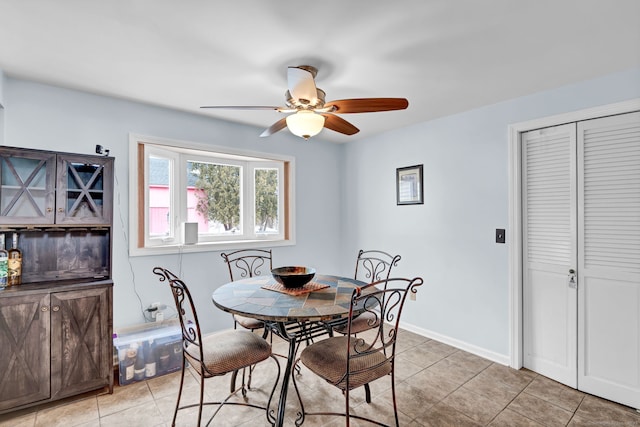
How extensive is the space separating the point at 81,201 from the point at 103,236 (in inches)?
13.5

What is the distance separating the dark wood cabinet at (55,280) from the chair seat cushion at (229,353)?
2.97ft

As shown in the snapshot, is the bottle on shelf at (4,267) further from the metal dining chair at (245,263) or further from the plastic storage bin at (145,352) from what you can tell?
the metal dining chair at (245,263)

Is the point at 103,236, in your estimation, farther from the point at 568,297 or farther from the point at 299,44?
the point at 568,297

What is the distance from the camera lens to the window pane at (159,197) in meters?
3.08

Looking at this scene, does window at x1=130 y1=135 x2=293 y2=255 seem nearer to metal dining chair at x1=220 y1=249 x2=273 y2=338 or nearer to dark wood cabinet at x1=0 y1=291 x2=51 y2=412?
metal dining chair at x1=220 y1=249 x2=273 y2=338

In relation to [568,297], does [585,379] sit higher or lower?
lower

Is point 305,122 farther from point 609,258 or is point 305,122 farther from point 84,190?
point 609,258

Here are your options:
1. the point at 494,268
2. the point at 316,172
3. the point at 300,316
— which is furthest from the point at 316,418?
the point at 316,172

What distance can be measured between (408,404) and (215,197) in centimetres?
273

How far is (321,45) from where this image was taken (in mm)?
1925

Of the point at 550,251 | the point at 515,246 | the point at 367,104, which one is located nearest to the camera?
the point at 367,104

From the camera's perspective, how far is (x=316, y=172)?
4289 mm

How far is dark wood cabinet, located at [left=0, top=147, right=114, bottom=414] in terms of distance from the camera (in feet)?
6.64

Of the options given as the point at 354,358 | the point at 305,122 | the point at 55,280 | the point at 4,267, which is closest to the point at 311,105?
the point at 305,122
